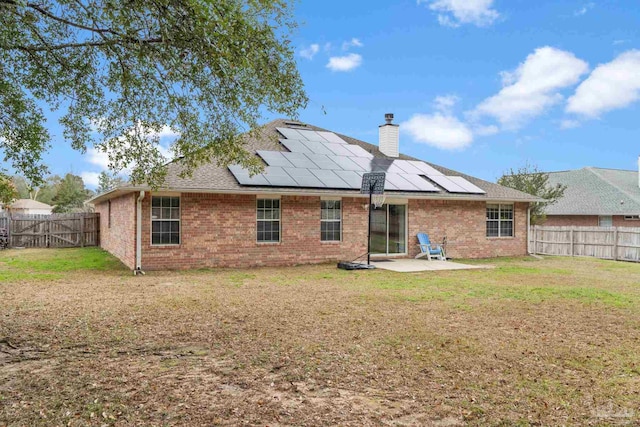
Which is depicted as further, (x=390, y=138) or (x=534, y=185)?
(x=534, y=185)

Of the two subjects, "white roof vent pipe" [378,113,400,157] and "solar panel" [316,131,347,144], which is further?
"white roof vent pipe" [378,113,400,157]

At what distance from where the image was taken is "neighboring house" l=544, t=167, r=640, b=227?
90.4 ft

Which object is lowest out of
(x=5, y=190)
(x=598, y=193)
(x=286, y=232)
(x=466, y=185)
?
(x=286, y=232)

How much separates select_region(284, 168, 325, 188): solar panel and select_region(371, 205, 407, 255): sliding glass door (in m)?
Result: 2.60

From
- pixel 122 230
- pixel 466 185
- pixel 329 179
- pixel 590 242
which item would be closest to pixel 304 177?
pixel 329 179

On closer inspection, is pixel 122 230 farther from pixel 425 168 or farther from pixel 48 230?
pixel 425 168

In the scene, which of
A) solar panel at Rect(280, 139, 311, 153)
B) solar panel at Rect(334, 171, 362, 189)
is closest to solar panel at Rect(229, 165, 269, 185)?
solar panel at Rect(334, 171, 362, 189)

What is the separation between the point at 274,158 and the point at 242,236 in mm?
3342

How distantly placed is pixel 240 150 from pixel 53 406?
4.35 metres

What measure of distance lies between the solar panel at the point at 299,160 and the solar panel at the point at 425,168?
4.64m

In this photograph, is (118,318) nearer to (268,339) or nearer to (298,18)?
(268,339)

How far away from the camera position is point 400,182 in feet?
54.2

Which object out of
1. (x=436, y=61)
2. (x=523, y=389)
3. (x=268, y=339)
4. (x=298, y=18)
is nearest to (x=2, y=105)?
(x=298, y=18)

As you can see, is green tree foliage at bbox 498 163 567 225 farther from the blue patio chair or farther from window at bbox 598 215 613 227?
the blue patio chair
